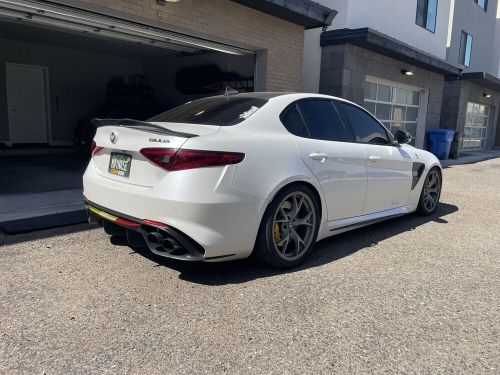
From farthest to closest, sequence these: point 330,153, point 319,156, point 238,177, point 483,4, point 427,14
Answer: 1. point 483,4
2. point 427,14
3. point 330,153
4. point 319,156
5. point 238,177

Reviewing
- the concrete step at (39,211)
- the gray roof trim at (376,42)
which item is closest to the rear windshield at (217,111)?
the concrete step at (39,211)

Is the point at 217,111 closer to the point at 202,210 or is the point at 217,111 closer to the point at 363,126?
the point at 202,210

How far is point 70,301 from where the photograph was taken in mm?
3047

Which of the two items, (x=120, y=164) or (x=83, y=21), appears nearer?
(x=120, y=164)

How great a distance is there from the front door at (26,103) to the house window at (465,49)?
19.2 metres

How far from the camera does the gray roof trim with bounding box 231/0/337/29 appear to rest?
7.75m

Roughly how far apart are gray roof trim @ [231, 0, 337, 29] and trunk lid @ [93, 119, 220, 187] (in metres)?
4.79

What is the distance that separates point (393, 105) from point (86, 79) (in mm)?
10192

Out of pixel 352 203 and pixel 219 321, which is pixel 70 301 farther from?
pixel 352 203

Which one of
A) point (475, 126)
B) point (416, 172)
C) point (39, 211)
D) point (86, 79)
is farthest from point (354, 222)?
point (475, 126)

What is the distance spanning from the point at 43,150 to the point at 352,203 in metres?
11.4

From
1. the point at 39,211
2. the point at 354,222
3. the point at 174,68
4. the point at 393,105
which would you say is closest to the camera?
the point at 354,222

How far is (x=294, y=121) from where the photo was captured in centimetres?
398

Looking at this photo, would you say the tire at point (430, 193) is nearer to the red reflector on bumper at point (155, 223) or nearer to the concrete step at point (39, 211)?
the red reflector on bumper at point (155, 223)
